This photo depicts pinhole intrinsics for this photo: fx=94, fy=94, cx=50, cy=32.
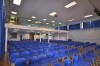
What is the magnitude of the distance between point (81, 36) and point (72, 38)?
3006 millimetres

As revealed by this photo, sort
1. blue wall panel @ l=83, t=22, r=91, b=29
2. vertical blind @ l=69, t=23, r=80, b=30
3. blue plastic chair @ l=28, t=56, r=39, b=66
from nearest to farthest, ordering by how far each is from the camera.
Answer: blue plastic chair @ l=28, t=56, r=39, b=66, blue wall panel @ l=83, t=22, r=91, b=29, vertical blind @ l=69, t=23, r=80, b=30

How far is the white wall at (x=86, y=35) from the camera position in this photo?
51.9 ft

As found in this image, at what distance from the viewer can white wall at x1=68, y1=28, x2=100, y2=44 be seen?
15.8 metres

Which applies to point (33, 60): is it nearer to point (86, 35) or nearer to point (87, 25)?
point (86, 35)

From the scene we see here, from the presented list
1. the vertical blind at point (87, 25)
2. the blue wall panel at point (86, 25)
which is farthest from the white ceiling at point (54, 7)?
the blue wall panel at point (86, 25)

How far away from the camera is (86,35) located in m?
17.9

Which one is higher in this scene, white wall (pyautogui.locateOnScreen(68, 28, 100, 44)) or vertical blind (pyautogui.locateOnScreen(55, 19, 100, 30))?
vertical blind (pyautogui.locateOnScreen(55, 19, 100, 30))

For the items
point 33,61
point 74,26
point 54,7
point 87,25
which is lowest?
point 33,61

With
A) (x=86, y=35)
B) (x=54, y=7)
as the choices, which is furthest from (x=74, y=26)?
(x=54, y=7)

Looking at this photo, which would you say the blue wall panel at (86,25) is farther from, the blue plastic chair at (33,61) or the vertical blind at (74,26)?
the blue plastic chair at (33,61)

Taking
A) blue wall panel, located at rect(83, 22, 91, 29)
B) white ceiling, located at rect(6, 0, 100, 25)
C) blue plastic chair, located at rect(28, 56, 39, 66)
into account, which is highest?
white ceiling, located at rect(6, 0, 100, 25)

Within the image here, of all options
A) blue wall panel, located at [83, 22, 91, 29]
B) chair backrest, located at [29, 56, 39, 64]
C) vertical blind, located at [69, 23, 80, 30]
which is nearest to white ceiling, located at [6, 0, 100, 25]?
blue wall panel, located at [83, 22, 91, 29]

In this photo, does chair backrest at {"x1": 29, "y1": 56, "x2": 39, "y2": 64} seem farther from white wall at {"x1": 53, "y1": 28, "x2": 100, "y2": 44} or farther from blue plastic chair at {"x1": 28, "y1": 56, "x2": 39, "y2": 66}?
white wall at {"x1": 53, "y1": 28, "x2": 100, "y2": 44}

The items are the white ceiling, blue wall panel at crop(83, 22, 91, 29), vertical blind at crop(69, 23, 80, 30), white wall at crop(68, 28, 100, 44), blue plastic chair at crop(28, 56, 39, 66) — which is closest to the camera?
blue plastic chair at crop(28, 56, 39, 66)
